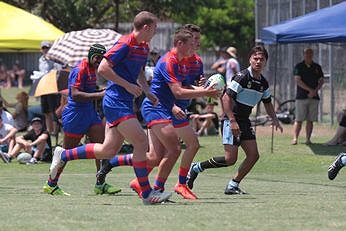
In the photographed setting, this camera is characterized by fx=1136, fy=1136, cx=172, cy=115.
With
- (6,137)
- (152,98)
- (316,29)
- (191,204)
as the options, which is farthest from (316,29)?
(191,204)

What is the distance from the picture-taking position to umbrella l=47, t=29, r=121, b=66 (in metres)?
22.9

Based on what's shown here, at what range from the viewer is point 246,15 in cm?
5797

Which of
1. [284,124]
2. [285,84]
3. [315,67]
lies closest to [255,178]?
[315,67]

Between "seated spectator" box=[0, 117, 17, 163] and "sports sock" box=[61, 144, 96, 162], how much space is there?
9.06 meters

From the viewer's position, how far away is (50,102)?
25.3m

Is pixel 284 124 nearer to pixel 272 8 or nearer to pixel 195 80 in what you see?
pixel 272 8

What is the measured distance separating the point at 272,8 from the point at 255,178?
1690 centimetres

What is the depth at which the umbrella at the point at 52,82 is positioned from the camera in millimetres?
23641

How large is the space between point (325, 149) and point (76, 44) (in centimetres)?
550

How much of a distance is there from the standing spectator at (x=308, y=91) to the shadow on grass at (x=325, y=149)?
0.57 metres

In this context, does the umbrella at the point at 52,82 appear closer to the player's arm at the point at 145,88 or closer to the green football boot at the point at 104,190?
the green football boot at the point at 104,190

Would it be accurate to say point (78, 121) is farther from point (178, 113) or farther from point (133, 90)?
point (133, 90)

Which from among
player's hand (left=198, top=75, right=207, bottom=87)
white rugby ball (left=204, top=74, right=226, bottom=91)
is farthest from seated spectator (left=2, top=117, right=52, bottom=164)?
white rugby ball (left=204, top=74, right=226, bottom=91)

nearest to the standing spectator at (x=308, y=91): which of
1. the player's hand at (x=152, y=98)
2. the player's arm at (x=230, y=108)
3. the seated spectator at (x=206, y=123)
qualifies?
the seated spectator at (x=206, y=123)
